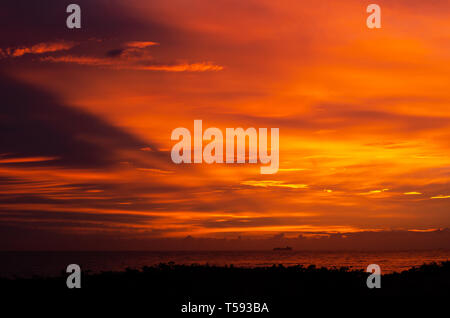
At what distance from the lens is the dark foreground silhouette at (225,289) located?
21.8 meters

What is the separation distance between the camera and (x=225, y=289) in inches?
957

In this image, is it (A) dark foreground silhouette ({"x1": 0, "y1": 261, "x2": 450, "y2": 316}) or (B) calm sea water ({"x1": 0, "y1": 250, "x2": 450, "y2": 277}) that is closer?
(A) dark foreground silhouette ({"x1": 0, "y1": 261, "x2": 450, "y2": 316})

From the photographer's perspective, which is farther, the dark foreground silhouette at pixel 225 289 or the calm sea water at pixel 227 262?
the calm sea water at pixel 227 262

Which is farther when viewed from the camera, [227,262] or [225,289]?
[227,262]

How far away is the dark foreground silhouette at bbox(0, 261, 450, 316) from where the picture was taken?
21.8 meters

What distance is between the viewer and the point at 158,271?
105ft
